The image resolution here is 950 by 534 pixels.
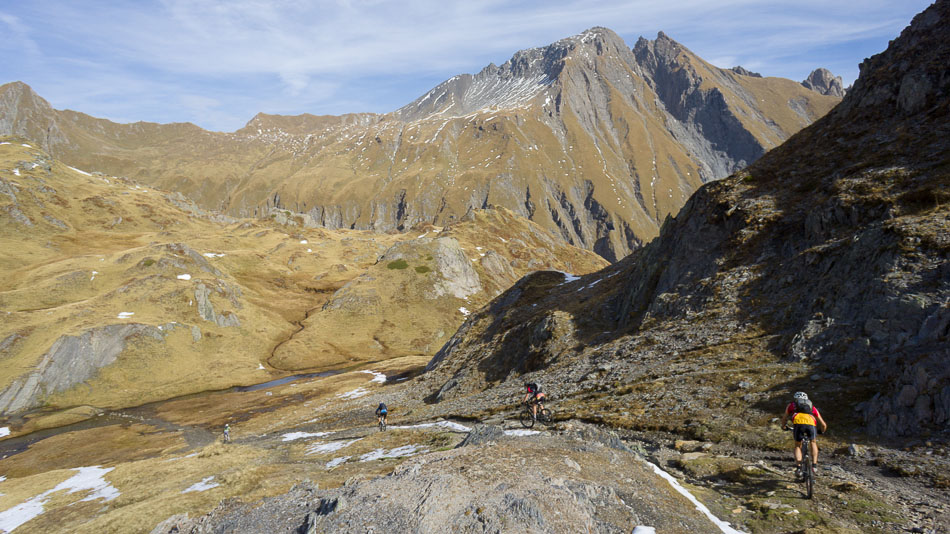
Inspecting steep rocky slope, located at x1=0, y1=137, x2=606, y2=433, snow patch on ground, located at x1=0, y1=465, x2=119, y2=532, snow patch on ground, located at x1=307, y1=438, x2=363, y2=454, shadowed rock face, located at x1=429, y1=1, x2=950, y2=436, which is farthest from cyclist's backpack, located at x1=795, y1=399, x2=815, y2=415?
steep rocky slope, located at x1=0, y1=137, x2=606, y2=433

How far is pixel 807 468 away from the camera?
14.2 meters

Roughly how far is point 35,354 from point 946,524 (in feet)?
495

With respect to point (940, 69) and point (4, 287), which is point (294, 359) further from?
point (940, 69)

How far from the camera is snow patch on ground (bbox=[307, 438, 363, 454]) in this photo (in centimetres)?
3606

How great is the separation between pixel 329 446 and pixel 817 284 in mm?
39961

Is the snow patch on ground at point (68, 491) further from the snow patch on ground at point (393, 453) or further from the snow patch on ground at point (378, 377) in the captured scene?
the snow patch on ground at point (378, 377)

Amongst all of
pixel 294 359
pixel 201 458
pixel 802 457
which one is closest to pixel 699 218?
pixel 802 457

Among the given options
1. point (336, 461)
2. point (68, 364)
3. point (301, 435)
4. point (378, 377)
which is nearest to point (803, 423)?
point (336, 461)

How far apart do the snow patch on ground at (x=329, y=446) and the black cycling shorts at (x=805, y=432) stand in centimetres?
3093

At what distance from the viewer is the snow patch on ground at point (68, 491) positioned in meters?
35.7

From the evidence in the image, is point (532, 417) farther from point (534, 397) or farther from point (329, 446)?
point (329, 446)

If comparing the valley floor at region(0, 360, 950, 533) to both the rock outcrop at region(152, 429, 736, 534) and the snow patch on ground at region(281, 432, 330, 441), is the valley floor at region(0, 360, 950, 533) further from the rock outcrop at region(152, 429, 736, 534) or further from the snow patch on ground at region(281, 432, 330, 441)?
the snow patch on ground at region(281, 432, 330, 441)

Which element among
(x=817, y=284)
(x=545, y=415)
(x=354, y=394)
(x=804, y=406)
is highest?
(x=817, y=284)

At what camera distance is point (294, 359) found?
13262 centimetres
